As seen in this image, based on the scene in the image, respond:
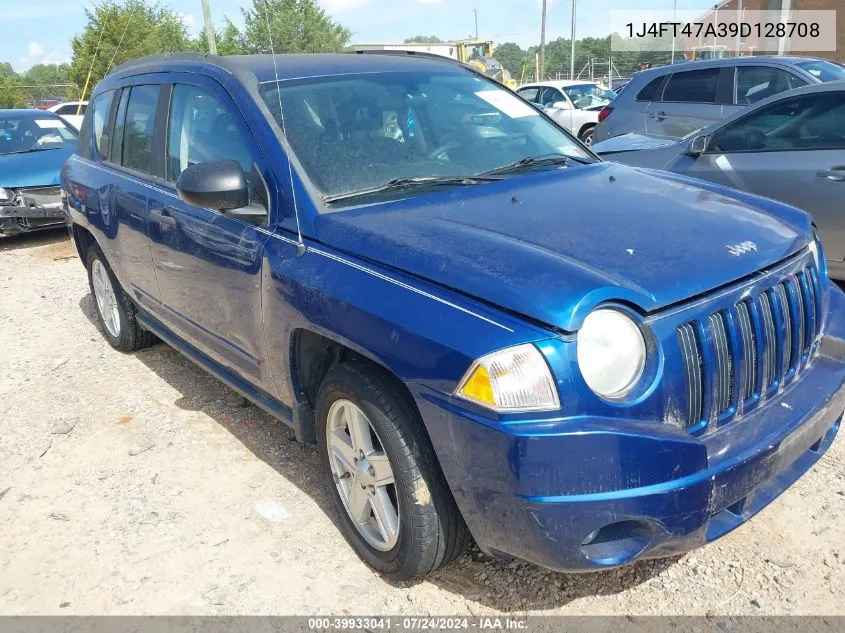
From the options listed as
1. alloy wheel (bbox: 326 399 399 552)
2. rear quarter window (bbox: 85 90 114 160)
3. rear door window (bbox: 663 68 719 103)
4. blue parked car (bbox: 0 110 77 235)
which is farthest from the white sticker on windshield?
blue parked car (bbox: 0 110 77 235)

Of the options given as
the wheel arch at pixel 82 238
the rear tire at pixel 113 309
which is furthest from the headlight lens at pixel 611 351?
the wheel arch at pixel 82 238

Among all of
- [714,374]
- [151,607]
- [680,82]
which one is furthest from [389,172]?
[680,82]

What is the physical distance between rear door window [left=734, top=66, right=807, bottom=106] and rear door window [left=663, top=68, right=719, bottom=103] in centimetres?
32

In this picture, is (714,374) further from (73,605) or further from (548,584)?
(73,605)

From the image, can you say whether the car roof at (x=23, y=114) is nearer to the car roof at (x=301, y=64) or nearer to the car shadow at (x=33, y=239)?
the car shadow at (x=33, y=239)

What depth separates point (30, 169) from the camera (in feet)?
30.4

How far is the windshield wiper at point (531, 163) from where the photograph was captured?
3202 millimetres

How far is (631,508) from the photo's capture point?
2.04 meters

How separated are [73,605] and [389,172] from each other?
2.05m

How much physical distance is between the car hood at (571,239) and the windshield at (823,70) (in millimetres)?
5759

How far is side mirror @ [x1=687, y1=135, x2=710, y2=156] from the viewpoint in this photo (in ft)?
18.4

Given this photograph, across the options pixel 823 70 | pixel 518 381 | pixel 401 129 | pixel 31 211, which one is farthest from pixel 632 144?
pixel 31 211

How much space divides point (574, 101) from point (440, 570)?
13.4m

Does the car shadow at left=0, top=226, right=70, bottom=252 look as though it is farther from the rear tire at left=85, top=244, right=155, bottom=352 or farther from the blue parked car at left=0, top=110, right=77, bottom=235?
the rear tire at left=85, top=244, right=155, bottom=352
